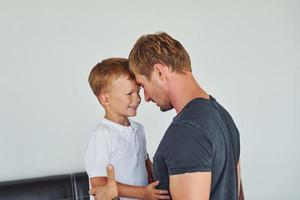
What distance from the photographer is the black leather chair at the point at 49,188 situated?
6.33ft

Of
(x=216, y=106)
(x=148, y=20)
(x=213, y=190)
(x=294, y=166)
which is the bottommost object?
(x=294, y=166)

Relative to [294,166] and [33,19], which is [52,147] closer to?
[33,19]

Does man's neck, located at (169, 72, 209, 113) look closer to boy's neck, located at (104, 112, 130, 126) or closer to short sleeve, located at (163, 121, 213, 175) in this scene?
short sleeve, located at (163, 121, 213, 175)

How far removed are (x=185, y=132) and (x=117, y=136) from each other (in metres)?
0.49

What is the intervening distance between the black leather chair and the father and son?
739 millimetres

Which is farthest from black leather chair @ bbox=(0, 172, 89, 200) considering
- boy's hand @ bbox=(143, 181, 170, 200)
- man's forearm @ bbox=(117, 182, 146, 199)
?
boy's hand @ bbox=(143, 181, 170, 200)

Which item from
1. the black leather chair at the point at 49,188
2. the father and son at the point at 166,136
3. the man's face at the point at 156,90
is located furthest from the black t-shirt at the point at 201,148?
the black leather chair at the point at 49,188

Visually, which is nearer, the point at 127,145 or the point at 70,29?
the point at 127,145

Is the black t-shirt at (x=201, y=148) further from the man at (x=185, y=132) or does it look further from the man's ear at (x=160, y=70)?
the man's ear at (x=160, y=70)

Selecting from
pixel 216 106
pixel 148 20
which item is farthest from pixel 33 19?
pixel 216 106

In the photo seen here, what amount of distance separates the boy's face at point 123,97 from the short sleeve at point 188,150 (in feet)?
1.44

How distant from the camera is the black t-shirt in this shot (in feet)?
3.07

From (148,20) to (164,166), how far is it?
1.42 m

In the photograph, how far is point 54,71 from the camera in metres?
2.09
